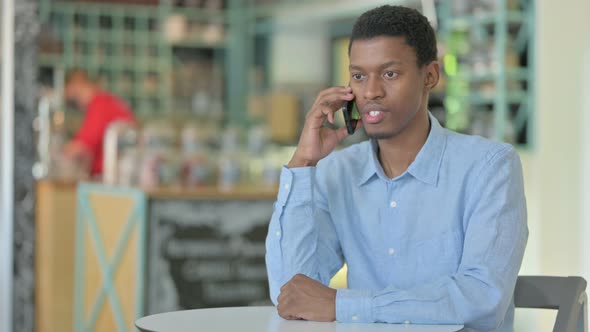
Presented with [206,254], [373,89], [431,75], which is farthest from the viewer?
[206,254]

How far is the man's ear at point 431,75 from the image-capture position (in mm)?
2055

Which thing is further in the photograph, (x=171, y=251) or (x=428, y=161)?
(x=171, y=251)

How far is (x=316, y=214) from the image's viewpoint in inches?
84.7

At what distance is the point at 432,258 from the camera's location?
2.02 metres

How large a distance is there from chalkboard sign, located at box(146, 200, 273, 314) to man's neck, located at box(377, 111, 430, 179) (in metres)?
2.62

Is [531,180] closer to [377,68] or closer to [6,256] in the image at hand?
[6,256]

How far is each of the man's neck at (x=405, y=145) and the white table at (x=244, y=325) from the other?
0.41 meters

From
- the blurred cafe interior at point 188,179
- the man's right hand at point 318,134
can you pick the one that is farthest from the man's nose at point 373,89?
the blurred cafe interior at point 188,179

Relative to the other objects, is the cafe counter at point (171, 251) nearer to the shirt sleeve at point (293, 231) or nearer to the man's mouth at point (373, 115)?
the shirt sleeve at point (293, 231)

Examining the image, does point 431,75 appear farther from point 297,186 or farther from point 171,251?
point 171,251

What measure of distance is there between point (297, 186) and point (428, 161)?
0.89 ft

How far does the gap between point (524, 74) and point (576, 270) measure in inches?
102

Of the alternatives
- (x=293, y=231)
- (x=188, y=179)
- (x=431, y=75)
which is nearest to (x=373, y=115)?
(x=431, y=75)

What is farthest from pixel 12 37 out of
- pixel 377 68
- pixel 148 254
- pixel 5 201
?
pixel 377 68
